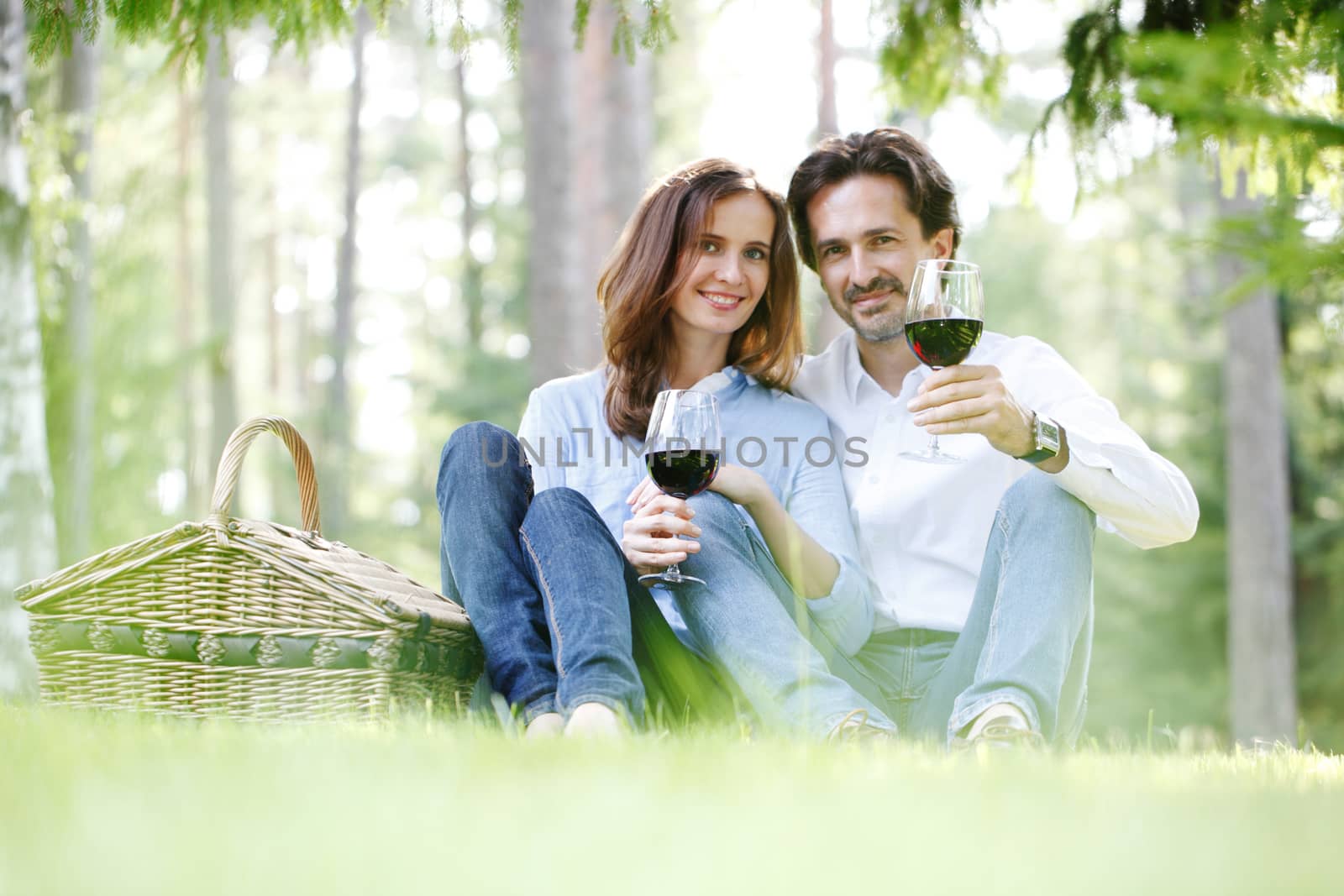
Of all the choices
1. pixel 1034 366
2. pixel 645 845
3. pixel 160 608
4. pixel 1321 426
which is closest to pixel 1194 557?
pixel 1321 426

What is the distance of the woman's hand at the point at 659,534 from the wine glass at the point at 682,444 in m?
0.03

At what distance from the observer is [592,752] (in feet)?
5.52

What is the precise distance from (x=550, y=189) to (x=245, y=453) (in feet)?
15.8

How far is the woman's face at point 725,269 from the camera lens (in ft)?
10.3

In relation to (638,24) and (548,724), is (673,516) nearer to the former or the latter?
(548,724)

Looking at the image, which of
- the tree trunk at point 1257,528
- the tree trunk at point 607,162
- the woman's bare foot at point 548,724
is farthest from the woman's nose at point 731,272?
the tree trunk at point 1257,528

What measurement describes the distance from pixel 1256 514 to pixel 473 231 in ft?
36.7

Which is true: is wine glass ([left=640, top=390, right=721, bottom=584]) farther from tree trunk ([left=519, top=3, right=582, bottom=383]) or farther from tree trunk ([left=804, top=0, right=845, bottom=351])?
tree trunk ([left=804, top=0, right=845, bottom=351])

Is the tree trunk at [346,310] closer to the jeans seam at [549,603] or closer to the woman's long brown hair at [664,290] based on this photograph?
the woman's long brown hair at [664,290]

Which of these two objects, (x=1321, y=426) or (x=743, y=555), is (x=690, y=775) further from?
(x=1321, y=426)

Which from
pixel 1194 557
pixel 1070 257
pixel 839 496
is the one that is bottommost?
pixel 1194 557

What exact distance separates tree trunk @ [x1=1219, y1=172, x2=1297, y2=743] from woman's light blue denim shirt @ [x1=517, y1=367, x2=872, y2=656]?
5.49 meters

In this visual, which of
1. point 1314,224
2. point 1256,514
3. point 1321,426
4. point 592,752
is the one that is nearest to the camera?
point 1314,224

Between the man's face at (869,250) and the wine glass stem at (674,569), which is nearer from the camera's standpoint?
the wine glass stem at (674,569)
